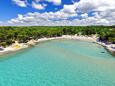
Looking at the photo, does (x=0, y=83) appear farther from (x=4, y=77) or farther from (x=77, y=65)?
(x=77, y=65)

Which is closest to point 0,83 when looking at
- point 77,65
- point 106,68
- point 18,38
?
point 77,65

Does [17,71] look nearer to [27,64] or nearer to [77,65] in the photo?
[27,64]

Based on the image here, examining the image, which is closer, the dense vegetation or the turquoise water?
the turquoise water

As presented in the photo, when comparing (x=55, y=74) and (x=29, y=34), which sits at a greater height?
(x=29, y=34)

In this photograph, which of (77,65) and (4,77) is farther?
(77,65)

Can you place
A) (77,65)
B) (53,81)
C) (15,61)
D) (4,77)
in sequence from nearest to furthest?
(53,81), (4,77), (77,65), (15,61)

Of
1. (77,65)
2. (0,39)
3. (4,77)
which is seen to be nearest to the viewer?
(4,77)

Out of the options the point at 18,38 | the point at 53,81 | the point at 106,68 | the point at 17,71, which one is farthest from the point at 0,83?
the point at 18,38

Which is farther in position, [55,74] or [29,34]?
[29,34]

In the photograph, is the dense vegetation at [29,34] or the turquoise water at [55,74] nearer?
the turquoise water at [55,74]
